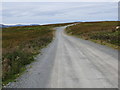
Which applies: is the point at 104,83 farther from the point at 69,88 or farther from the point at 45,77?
the point at 45,77

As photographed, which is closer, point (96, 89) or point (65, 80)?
point (96, 89)

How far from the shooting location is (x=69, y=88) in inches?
237

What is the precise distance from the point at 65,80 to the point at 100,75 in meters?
1.58

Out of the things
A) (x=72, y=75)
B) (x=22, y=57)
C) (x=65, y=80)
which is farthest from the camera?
(x=22, y=57)

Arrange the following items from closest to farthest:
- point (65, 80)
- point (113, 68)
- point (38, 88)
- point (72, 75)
→ 1. point (38, 88)
2. point (65, 80)
3. point (72, 75)
4. point (113, 68)

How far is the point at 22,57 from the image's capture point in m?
12.0

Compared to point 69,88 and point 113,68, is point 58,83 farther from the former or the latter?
point 113,68

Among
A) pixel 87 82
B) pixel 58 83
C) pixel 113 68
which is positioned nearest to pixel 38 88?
pixel 58 83

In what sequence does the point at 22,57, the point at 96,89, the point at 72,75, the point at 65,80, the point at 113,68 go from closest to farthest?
the point at 96,89 → the point at 65,80 → the point at 72,75 → the point at 113,68 → the point at 22,57

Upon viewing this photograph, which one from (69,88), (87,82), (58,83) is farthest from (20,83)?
(87,82)

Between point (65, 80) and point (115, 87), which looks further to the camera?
point (65, 80)

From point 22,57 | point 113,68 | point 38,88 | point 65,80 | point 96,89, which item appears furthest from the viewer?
point 22,57

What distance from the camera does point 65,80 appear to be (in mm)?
6973

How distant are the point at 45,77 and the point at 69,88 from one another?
194cm
